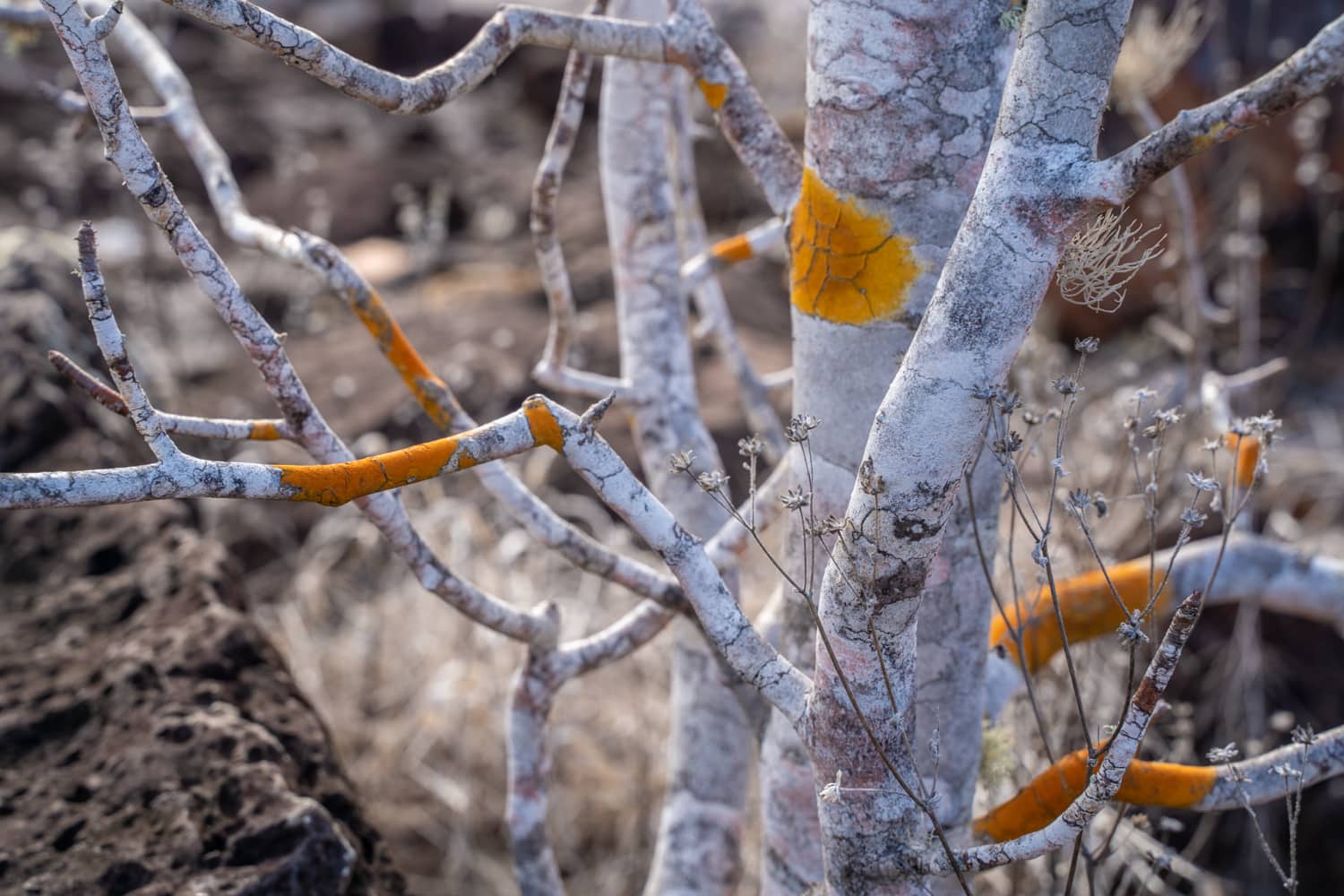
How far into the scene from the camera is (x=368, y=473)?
3.35 ft

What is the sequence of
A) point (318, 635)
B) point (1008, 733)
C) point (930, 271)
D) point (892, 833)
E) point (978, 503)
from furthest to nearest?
point (318, 635), point (1008, 733), point (978, 503), point (930, 271), point (892, 833)

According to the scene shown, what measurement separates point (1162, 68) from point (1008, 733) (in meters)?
1.74

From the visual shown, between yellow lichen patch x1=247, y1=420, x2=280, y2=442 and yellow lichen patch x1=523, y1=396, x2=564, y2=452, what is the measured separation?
370 mm

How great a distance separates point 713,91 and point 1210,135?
30.7 inches

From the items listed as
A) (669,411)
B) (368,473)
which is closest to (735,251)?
(669,411)

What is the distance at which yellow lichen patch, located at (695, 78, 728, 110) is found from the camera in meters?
1.48

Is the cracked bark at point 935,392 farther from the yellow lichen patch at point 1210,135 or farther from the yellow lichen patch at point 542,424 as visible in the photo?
the yellow lichen patch at point 542,424

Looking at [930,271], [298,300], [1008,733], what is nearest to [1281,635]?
[1008,733]

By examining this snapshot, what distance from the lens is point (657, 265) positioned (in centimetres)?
199

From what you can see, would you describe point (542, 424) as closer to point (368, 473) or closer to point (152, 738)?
point (368, 473)

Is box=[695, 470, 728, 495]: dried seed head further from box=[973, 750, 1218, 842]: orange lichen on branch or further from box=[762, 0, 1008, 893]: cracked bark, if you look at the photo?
box=[973, 750, 1218, 842]: orange lichen on branch

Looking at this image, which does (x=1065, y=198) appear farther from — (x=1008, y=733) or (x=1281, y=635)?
(x=1281, y=635)

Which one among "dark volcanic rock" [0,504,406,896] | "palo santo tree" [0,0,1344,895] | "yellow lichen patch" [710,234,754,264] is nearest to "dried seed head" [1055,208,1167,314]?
"palo santo tree" [0,0,1344,895]

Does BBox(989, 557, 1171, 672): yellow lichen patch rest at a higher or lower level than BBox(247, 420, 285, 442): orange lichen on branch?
higher
